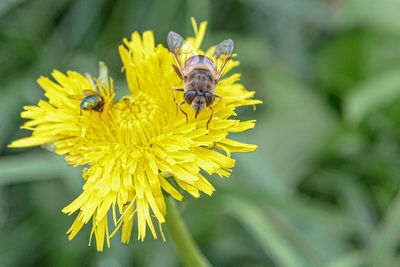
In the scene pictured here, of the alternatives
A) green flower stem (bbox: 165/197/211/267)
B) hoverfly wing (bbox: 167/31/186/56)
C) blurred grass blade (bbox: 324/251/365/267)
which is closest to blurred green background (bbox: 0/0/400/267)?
blurred grass blade (bbox: 324/251/365/267)

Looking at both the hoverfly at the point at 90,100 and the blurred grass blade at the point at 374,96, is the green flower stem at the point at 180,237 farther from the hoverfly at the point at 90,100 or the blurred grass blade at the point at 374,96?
the blurred grass blade at the point at 374,96

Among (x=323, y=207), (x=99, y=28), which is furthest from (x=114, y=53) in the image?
(x=323, y=207)

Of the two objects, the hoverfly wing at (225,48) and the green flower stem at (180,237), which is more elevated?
the hoverfly wing at (225,48)

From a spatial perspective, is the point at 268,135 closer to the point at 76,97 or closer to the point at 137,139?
the point at 137,139

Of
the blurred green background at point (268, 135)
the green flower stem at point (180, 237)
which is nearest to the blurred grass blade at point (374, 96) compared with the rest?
the blurred green background at point (268, 135)

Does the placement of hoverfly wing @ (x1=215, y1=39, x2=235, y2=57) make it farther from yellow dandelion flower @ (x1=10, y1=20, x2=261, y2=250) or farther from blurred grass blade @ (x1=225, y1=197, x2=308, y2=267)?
blurred grass blade @ (x1=225, y1=197, x2=308, y2=267)

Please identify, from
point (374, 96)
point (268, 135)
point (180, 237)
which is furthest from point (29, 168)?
point (374, 96)
